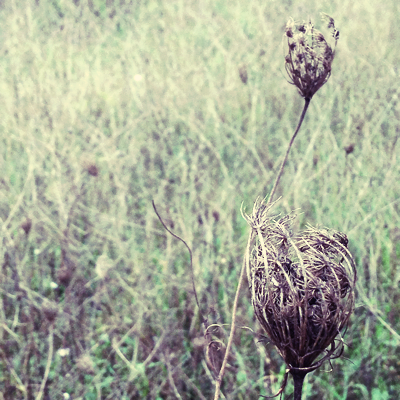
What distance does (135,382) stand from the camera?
177 cm

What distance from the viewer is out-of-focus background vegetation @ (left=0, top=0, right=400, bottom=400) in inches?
68.9

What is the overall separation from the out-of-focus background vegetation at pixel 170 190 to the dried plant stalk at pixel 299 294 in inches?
16.5

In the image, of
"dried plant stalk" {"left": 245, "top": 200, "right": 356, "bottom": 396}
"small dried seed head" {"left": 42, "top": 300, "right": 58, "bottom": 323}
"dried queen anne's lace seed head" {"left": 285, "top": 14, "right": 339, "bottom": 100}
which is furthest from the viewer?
"small dried seed head" {"left": 42, "top": 300, "right": 58, "bottom": 323}

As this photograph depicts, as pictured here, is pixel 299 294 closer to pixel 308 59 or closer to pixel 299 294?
pixel 299 294

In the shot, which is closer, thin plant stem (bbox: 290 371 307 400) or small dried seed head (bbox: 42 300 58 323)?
thin plant stem (bbox: 290 371 307 400)

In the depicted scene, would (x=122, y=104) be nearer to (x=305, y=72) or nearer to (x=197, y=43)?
(x=197, y=43)

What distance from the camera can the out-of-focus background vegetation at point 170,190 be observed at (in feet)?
5.74

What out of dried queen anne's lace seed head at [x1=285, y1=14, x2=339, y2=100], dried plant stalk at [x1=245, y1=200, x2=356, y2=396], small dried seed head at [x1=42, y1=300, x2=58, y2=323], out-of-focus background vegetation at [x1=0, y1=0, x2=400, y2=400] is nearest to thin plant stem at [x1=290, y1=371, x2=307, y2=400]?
dried plant stalk at [x1=245, y1=200, x2=356, y2=396]

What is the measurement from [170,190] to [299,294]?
6.14ft

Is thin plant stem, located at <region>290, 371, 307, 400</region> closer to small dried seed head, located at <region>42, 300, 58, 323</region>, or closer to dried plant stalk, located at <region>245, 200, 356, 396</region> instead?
dried plant stalk, located at <region>245, 200, 356, 396</region>

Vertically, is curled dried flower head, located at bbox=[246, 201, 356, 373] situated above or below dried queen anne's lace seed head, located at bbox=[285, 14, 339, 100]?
below

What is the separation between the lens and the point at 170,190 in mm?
2490

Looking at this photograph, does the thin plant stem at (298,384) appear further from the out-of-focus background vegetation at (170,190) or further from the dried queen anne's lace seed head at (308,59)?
the dried queen anne's lace seed head at (308,59)

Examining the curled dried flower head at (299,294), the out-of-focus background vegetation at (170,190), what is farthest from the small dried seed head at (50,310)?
the curled dried flower head at (299,294)
